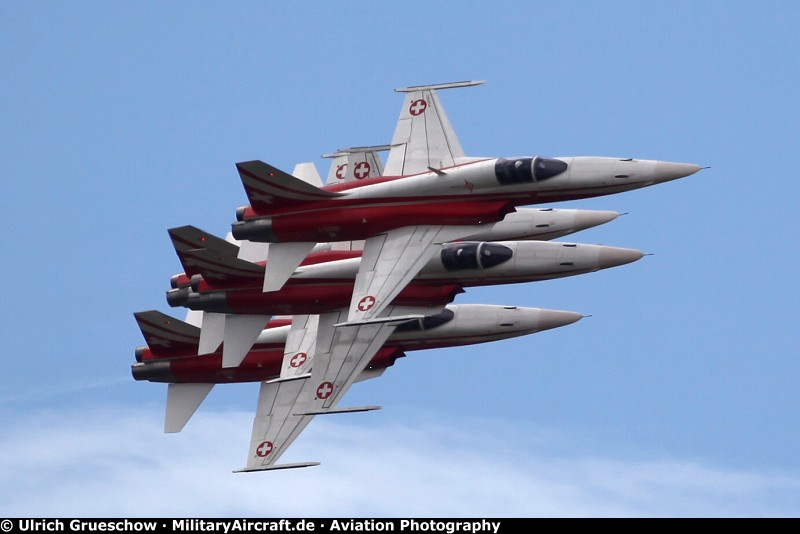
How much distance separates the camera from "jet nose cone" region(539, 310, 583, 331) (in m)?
67.8

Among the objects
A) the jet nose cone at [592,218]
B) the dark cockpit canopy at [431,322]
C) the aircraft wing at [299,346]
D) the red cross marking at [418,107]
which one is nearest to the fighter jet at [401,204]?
the red cross marking at [418,107]

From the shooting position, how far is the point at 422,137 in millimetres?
65938

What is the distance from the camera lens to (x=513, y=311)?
67938 mm

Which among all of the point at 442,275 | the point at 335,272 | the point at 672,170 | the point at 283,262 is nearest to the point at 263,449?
the point at 335,272

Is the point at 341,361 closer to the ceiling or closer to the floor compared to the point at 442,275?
closer to the floor

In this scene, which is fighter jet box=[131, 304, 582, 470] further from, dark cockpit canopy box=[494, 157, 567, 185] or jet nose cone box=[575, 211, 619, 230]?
dark cockpit canopy box=[494, 157, 567, 185]

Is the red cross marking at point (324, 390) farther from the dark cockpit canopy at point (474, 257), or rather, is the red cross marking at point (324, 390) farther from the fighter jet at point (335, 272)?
the dark cockpit canopy at point (474, 257)

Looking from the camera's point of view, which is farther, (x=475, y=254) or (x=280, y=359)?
(x=280, y=359)

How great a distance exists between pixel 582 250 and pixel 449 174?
19.5ft

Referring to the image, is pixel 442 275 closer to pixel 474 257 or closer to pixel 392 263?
pixel 474 257

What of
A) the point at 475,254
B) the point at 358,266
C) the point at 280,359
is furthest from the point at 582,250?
the point at 280,359

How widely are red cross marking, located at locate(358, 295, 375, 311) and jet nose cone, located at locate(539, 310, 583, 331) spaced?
8604 millimetres

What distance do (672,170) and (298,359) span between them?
638 inches
